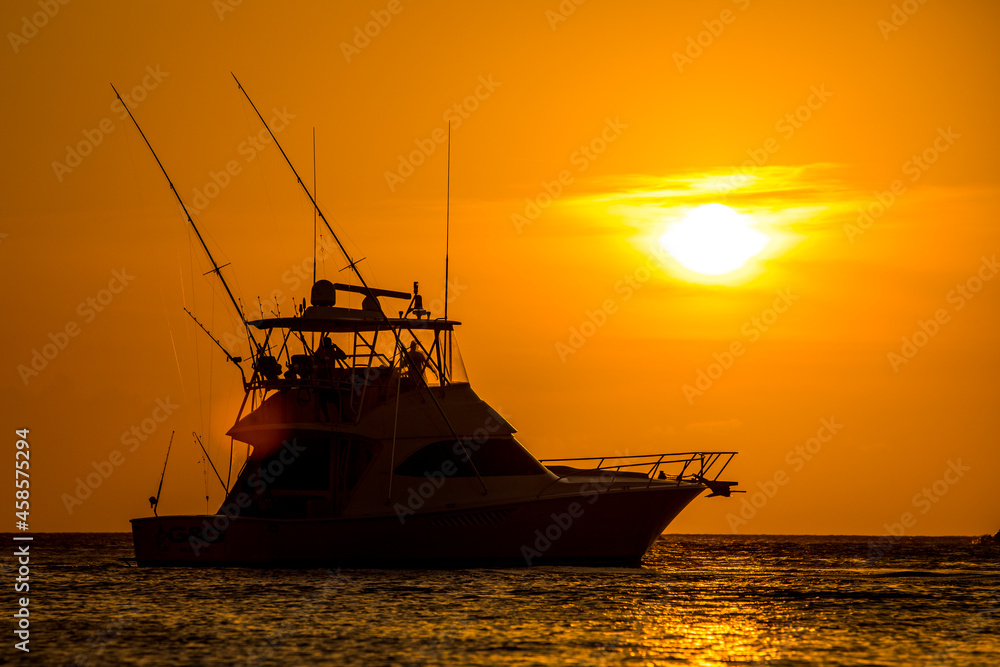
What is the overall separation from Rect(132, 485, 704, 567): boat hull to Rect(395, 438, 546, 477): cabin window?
1.24 m

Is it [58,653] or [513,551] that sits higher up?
[513,551]

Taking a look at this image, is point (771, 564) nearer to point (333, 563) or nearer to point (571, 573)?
point (571, 573)

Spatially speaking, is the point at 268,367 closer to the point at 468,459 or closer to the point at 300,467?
the point at 300,467

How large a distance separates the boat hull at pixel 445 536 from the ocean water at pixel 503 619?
0.59 m

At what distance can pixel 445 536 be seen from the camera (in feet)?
113

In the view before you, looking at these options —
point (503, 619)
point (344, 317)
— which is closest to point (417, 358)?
point (344, 317)

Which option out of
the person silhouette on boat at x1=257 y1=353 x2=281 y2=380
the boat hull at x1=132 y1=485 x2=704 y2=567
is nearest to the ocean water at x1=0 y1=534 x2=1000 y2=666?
the boat hull at x1=132 y1=485 x2=704 y2=567

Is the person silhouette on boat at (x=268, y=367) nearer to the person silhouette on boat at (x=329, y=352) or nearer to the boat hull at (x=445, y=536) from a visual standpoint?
the person silhouette on boat at (x=329, y=352)

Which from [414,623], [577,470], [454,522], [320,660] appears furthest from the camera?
[577,470]

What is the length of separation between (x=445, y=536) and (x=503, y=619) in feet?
26.9

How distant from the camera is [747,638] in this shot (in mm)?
23906

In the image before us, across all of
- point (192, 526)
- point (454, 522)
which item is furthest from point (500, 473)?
point (192, 526)

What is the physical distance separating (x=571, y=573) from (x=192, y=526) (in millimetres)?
10509

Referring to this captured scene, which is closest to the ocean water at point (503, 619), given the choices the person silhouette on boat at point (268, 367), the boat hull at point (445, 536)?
the boat hull at point (445, 536)
